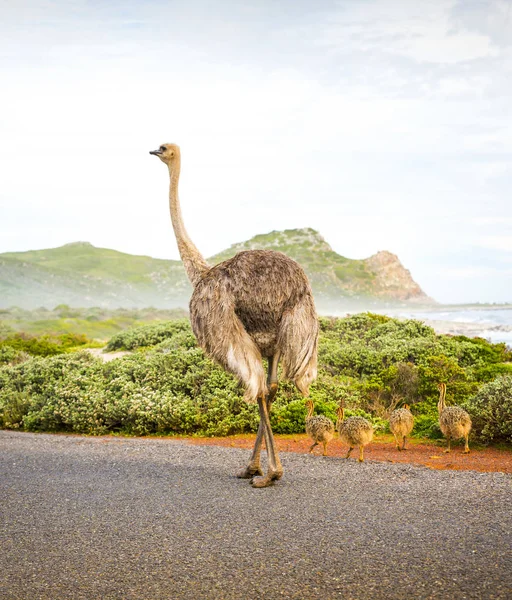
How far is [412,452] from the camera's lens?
1034 centimetres

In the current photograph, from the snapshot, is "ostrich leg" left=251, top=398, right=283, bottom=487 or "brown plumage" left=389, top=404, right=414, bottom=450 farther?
"brown plumage" left=389, top=404, right=414, bottom=450

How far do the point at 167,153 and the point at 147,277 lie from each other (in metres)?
159

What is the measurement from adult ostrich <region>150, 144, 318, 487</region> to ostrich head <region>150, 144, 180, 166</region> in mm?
2651

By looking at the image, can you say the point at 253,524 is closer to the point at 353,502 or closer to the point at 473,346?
the point at 353,502

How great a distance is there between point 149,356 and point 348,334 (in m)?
5.97

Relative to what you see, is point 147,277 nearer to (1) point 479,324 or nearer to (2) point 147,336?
(1) point 479,324

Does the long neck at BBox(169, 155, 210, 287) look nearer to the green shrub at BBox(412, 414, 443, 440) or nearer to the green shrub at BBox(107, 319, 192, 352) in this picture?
the green shrub at BBox(412, 414, 443, 440)

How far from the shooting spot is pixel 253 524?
21.2ft

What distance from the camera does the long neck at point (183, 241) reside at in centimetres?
859

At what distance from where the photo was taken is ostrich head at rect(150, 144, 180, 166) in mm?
9938

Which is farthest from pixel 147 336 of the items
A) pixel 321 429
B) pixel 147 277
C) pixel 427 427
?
pixel 147 277

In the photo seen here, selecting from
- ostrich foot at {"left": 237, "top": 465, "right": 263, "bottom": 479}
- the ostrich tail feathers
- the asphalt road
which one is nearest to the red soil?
the asphalt road

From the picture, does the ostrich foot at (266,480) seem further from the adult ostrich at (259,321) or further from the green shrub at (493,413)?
the green shrub at (493,413)

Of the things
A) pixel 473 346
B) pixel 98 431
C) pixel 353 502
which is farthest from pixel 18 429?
pixel 473 346
